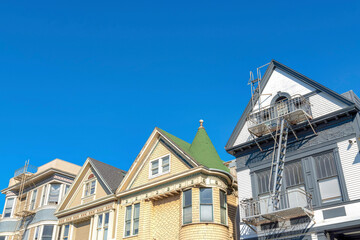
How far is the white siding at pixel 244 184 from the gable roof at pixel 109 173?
11.0 m

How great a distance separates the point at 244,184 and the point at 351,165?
234 inches

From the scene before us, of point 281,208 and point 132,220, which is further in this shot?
point 132,220

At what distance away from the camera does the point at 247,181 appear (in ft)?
70.3

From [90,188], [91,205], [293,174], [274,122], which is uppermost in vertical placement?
[90,188]

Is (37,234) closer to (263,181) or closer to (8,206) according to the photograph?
(8,206)

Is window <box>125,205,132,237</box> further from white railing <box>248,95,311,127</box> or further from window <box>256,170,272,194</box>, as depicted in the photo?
white railing <box>248,95,311,127</box>

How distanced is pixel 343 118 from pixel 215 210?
911cm

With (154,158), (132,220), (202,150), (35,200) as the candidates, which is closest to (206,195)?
(202,150)

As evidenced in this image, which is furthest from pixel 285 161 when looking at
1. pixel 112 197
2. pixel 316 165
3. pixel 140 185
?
pixel 112 197

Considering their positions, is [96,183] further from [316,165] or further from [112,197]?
[316,165]

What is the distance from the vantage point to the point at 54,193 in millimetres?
36562

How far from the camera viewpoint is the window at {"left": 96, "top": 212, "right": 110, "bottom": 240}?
28128mm

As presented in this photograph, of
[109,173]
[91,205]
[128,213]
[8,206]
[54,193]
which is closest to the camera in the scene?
[128,213]

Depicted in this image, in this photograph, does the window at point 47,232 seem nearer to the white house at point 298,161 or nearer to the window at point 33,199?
the window at point 33,199
